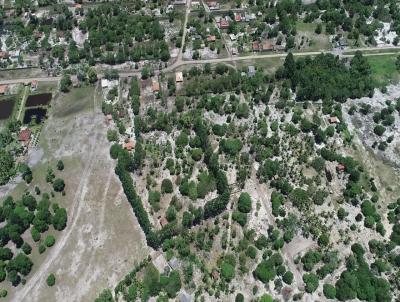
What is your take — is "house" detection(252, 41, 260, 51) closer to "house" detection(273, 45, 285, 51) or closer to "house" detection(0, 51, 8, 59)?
"house" detection(273, 45, 285, 51)

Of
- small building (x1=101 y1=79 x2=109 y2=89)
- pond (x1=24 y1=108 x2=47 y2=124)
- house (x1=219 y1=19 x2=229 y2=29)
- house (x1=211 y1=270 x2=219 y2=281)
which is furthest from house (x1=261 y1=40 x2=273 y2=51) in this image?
house (x1=211 y1=270 x2=219 y2=281)

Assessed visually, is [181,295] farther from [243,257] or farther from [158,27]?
[158,27]

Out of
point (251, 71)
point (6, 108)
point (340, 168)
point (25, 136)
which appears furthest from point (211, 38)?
A: point (6, 108)

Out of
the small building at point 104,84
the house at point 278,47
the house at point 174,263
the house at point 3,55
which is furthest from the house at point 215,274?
the house at point 3,55

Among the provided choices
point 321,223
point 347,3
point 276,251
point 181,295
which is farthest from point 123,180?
point 347,3

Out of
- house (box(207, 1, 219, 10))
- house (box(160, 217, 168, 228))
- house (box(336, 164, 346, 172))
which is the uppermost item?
house (box(207, 1, 219, 10))

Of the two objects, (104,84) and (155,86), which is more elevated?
(104,84)

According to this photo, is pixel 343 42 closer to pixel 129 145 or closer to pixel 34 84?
pixel 129 145
